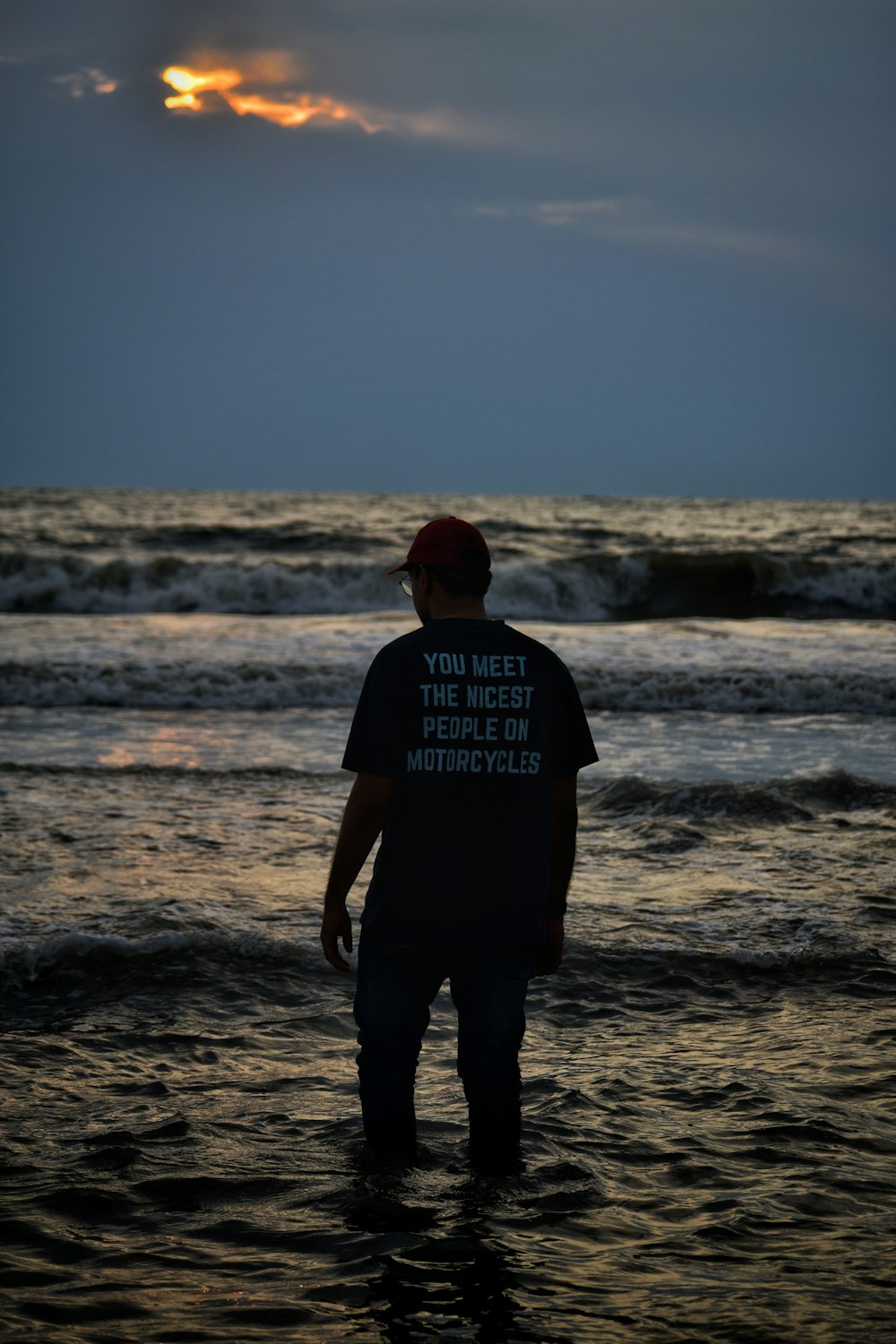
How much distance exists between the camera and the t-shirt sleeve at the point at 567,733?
10.3 ft

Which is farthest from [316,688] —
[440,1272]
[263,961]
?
[440,1272]

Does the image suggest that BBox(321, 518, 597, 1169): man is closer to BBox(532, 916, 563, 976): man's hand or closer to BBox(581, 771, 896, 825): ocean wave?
BBox(532, 916, 563, 976): man's hand

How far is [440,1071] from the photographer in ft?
14.1

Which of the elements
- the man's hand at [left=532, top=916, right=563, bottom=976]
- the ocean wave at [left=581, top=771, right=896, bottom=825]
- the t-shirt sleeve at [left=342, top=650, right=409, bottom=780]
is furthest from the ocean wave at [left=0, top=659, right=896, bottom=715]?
the t-shirt sleeve at [left=342, top=650, right=409, bottom=780]

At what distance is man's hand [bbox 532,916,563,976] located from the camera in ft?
10.7

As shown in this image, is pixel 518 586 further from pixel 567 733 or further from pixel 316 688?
pixel 567 733

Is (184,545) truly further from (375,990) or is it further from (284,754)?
(375,990)

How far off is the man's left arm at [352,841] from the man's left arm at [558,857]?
1.49 feet

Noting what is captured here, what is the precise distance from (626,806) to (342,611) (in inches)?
824

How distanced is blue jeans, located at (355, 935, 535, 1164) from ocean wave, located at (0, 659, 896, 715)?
36.8ft

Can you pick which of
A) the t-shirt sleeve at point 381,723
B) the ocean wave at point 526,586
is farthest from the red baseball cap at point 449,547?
the ocean wave at point 526,586

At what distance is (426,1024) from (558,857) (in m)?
0.55

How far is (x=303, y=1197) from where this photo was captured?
11.0ft

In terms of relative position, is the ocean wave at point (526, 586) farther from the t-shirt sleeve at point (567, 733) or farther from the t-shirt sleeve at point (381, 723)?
the t-shirt sleeve at point (381, 723)
